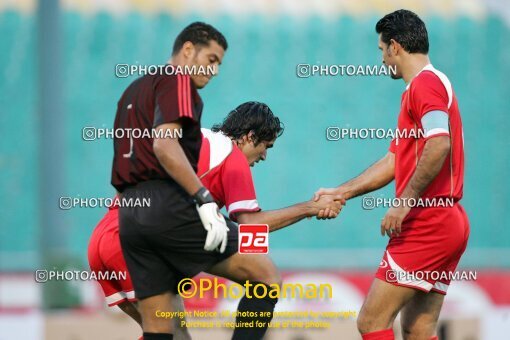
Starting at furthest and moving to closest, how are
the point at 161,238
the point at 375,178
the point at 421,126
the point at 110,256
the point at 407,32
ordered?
the point at 375,178 → the point at 110,256 → the point at 407,32 → the point at 421,126 → the point at 161,238

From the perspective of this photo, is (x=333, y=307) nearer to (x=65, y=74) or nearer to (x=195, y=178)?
(x=195, y=178)

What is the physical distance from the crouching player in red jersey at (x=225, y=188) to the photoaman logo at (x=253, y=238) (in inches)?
→ 1.5

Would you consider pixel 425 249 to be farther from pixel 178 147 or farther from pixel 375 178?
pixel 178 147

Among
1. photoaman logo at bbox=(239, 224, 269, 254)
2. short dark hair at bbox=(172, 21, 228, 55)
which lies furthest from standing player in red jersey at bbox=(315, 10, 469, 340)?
short dark hair at bbox=(172, 21, 228, 55)

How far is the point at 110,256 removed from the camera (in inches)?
165

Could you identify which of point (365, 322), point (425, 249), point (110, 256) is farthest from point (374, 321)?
point (110, 256)

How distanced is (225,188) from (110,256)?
0.67 meters

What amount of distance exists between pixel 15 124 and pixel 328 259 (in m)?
2.92

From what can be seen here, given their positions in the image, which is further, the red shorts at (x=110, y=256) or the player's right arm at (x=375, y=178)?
the player's right arm at (x=375, y=178)

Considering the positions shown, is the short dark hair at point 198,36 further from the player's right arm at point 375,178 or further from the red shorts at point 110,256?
the player's right arm at point 375,178

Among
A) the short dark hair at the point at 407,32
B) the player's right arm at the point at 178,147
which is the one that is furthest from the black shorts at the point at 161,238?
the short dark hair at the point at 407,32

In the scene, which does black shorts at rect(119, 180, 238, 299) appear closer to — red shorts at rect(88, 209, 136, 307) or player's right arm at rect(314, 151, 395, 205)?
red shorts at rect(88, 209, 136, 307)

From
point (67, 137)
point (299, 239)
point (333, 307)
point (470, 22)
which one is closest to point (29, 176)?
point (67, 137)

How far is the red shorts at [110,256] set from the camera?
418cm
